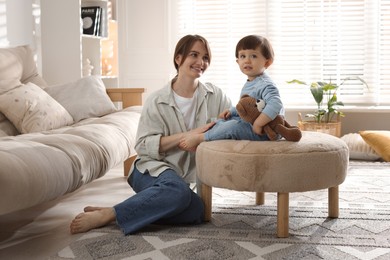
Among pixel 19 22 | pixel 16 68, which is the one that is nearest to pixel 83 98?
pixel 16 68

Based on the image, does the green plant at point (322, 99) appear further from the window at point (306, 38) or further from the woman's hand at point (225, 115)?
the woman's hand at point (225, 115)

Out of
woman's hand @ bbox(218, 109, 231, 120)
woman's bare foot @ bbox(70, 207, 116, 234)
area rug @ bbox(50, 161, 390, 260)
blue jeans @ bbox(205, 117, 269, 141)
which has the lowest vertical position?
area rug @ bbox(50, 161, 390, 260)

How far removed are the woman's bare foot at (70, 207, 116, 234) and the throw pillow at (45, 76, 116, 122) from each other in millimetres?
1258

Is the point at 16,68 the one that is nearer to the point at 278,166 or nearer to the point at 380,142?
the point at 278,166

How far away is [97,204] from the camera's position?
2832 mm

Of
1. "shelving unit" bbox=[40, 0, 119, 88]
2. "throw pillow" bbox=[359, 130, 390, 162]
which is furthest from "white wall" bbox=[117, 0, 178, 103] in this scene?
"throw pillow" bbox=[359, 130, 390, 162]

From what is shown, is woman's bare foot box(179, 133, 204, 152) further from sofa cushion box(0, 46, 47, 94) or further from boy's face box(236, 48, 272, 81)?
sofa cushion box(0, 46, 47, 94)

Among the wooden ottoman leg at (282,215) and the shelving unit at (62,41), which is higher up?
the shelving unit at (62,41)

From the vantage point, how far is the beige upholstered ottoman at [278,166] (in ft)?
7.01

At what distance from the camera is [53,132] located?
284 centimetres

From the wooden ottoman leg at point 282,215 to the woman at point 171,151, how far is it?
34 centimetres

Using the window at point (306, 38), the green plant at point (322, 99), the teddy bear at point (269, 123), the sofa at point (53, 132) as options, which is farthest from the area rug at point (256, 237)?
the window at point (306, 38)

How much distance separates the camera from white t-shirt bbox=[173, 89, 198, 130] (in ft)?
8.41

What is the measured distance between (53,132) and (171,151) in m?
0.67
